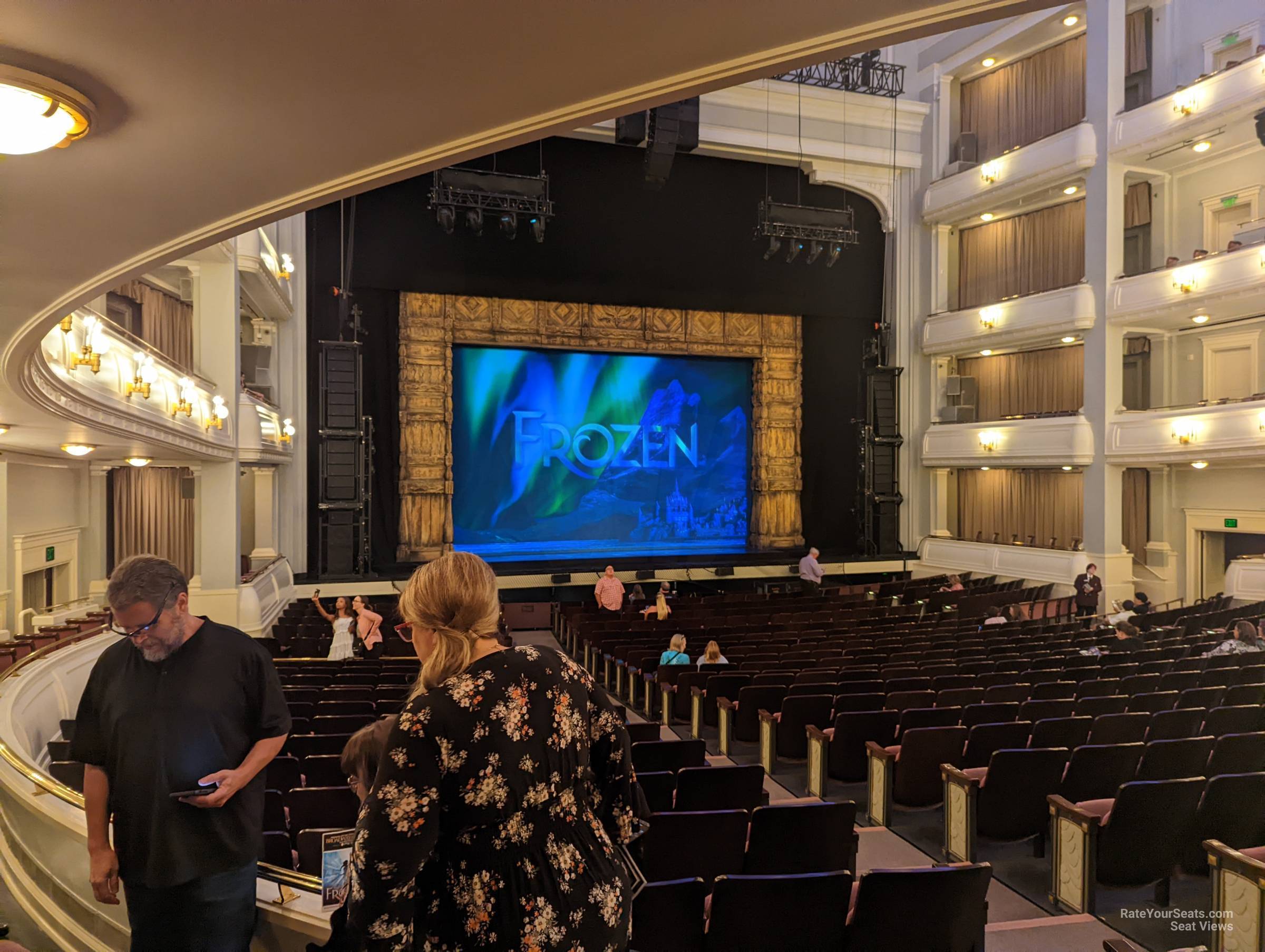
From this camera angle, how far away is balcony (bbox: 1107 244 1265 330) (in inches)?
545

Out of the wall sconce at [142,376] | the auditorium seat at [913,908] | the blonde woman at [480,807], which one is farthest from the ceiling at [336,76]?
the wall sconce at [142,376]

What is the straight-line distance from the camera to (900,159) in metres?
20.8

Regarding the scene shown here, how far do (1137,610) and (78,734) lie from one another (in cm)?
1348

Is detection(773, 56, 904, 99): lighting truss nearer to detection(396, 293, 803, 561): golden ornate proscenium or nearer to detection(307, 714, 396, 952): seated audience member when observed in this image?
detection(396, 293, 803, 561): golden ornate proscenium

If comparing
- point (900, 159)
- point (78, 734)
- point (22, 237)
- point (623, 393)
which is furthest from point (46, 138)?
point (900, 159)

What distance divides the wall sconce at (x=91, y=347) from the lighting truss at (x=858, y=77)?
16.7 metres

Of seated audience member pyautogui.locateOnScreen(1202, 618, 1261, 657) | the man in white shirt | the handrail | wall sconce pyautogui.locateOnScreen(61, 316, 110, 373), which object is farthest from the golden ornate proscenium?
the handrail

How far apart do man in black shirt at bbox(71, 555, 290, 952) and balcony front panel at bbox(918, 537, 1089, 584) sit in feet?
57.4

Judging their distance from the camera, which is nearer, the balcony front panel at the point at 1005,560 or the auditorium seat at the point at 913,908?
the auditorium seat at the point at 913,908

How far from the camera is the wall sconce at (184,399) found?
8.50 m

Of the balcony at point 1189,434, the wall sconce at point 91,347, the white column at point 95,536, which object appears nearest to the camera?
the wall sconce at point 91,347

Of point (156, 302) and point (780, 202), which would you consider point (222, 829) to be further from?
point (780, 202)

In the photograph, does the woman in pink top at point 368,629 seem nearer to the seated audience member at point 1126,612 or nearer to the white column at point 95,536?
the white column at point 95,536

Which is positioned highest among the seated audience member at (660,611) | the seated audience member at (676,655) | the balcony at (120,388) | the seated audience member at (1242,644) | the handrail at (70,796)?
the balcony at (120,388)
